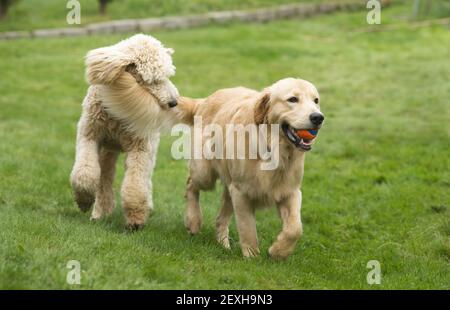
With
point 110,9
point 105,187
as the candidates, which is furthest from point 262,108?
point 110,9

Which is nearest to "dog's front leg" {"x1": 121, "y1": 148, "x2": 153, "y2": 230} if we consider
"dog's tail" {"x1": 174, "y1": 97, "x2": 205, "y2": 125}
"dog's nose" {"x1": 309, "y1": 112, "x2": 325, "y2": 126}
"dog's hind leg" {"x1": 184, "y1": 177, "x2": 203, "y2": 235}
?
"dog's hind leg" {"x1": 184, "y1": 177, "x2": 203, "y2": 235}

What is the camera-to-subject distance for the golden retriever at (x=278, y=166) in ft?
19.5

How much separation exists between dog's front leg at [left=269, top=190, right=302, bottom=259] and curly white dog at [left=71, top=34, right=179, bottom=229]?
1.48 m

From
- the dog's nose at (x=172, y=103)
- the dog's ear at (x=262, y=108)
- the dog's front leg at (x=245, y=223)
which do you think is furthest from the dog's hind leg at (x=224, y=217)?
the dog's ear at (x=262, y=108)

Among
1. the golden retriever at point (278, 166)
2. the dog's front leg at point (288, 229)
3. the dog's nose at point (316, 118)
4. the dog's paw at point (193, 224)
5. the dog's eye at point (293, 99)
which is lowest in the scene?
the dog's paw at point (193, 224)

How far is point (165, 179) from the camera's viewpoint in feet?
32.4

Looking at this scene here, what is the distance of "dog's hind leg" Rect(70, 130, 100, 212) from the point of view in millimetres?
6840

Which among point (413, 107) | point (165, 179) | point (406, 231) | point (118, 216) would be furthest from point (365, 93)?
point (118, 216)

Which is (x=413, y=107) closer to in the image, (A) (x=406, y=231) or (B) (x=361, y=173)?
(B) (x=361, y=173)

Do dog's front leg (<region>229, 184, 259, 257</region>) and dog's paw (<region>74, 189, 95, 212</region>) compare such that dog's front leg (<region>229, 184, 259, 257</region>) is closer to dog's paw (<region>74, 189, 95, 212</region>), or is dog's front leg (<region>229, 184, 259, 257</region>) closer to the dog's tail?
the dog's tail

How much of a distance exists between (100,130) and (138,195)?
2.55ft

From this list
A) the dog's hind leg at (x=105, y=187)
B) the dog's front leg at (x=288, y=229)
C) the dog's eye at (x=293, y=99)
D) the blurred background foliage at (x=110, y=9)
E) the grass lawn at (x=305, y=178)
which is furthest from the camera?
the blurred background foliage at (x=110, y=9)

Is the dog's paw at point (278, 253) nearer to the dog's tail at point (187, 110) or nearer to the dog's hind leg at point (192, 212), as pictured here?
the dog's hind leg at point (192, 212)

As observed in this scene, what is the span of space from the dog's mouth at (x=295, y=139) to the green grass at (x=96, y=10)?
14.4 m
